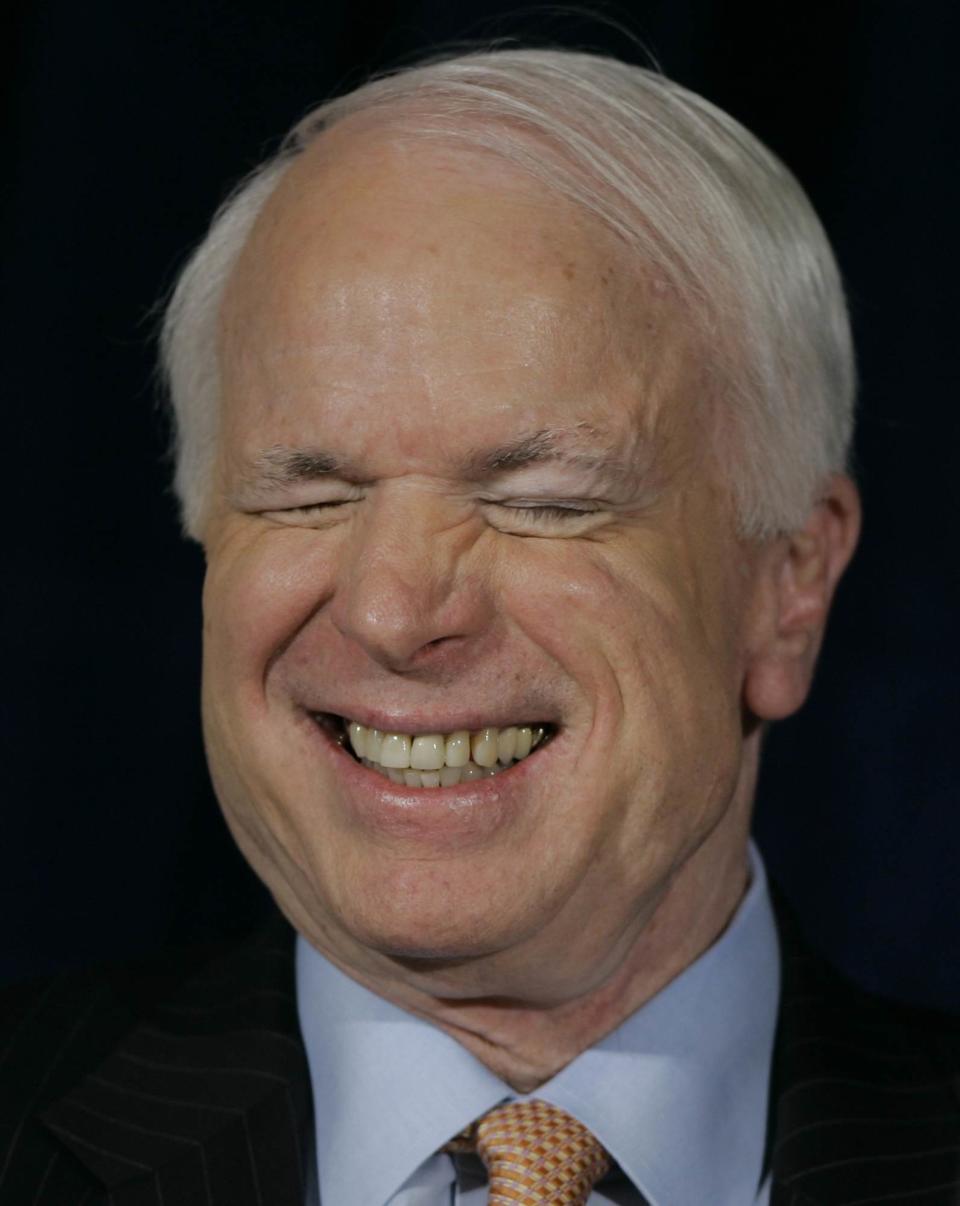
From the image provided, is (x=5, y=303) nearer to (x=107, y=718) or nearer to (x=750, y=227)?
(x=107, y=718)

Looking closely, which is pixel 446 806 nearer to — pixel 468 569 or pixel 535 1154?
pixel 468 569

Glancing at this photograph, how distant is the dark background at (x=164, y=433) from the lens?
267 cm

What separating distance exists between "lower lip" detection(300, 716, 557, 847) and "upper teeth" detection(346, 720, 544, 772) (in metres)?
0.02

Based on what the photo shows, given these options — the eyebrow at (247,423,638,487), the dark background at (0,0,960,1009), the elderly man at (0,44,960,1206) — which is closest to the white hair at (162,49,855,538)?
the elderly man at (0,44,960,1206)

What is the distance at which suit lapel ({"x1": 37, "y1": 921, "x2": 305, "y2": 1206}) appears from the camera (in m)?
1.91

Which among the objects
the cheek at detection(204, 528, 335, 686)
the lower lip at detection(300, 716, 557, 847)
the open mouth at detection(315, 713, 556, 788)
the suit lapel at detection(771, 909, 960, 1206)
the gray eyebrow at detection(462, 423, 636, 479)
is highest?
the gray eyebrow at detection(462, 423, 636, 479)

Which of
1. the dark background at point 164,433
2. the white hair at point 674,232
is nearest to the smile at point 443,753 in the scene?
the white hair at point 674,232

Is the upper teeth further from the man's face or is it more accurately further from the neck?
the neck

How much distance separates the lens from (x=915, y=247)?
278 cm

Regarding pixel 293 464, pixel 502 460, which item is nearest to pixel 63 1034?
pixel 293 464

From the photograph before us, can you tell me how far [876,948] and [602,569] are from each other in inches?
44.9

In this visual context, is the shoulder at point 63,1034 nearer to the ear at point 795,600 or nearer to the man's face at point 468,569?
the man's face at point 468,569

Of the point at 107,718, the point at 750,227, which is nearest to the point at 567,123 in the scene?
the point at 750,227

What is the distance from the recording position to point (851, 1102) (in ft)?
6.58
